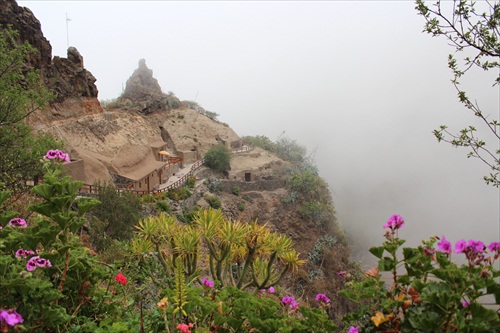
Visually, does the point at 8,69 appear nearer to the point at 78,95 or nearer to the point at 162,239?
the point at 162,239

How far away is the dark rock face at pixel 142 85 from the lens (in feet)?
132

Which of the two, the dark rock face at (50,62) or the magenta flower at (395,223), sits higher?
the dark rock face at (50,62)

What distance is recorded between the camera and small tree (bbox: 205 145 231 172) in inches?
1358

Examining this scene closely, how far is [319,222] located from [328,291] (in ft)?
22.4

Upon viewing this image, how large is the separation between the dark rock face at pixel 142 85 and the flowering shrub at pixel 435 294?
39.1 metres

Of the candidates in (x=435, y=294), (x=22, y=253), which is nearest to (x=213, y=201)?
(x=22, y=253)

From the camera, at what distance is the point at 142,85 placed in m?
42.6

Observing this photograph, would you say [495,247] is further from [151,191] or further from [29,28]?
[29,28]

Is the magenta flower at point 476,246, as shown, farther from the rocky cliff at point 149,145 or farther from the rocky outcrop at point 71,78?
the rocky outcrop at point 71,78

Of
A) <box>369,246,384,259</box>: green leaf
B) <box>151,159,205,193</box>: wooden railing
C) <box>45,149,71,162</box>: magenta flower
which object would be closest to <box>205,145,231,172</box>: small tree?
<box>151,159,205,193</box>: wooden railing

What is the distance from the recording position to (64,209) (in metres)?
2.80

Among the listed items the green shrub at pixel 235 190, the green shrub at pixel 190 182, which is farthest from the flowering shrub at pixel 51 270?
the green shrub at pixel 235 190

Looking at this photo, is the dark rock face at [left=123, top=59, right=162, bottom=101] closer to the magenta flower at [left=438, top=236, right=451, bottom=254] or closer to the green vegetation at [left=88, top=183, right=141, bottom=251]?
the green vegetation at [left=88, top=183, right=141, bottom=251]

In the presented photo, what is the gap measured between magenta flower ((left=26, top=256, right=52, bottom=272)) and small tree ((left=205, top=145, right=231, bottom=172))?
31.8 metres
